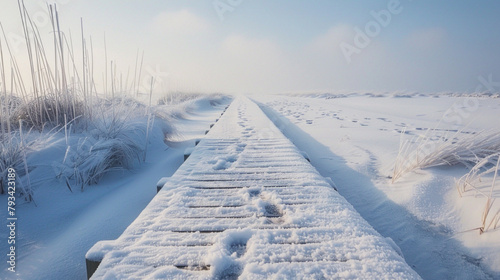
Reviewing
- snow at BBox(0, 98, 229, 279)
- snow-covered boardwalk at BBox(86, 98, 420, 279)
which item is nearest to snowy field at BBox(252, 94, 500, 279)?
snow-covered boardwalk at BBox(86, 98, 420, 279)

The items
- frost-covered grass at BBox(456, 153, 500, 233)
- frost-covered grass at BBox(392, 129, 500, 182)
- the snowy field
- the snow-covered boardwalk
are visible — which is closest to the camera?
the snow-covered boardwalk

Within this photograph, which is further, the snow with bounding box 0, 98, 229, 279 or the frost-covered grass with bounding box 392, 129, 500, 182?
the frost-covered grass with bounding box 392, 129, 500, 182

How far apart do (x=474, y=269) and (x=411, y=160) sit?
126cm

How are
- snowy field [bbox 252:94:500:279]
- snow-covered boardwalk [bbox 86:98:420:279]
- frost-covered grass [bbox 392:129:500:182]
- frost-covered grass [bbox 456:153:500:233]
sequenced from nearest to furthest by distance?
1. snow-covered boardwalk [bbox 86:98:420:279]
2. snowy field [bbox 252:94:500:279]
3. frost-covered grass [bbox 456:153:500:233]
4. frost-covered grass [bbox 392:129:500:182]

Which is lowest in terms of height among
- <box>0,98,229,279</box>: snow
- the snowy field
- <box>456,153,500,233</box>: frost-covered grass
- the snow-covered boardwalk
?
<box>0,98,229,279</box>: snow

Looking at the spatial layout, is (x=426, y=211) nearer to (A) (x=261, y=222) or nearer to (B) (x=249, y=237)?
(A) (x=261, y=222)

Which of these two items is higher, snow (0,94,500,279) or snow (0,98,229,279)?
snow (0,94,500,279)

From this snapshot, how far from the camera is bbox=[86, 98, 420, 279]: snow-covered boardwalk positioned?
33.5 inches

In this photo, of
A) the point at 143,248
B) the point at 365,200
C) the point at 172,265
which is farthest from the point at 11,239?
the point at 365,200

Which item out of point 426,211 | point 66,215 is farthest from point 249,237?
point 66,215

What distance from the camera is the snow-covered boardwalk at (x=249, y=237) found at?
2.79ft

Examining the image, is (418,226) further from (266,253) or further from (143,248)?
(143,248)

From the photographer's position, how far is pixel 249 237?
3.50 ft

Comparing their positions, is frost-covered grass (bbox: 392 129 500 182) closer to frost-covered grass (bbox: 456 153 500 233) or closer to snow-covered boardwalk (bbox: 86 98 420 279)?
frost-covered grass (bbox: 456 153 500 233)
